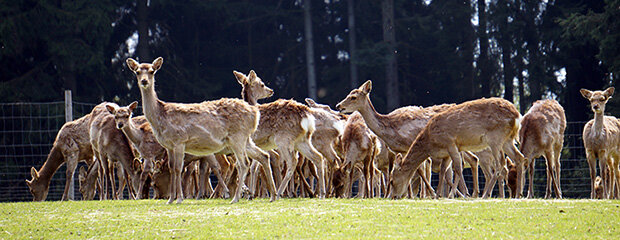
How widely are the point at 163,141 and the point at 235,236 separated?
389 centimetres

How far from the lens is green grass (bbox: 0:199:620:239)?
22.7 feet

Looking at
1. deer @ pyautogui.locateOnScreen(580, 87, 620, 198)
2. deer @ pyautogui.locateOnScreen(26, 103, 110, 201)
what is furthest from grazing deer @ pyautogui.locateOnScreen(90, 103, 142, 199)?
deer @ pyautogui.locateOnScreen(580, 87, 620, 198)

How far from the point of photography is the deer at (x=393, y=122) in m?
12.8

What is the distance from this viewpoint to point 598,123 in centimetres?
1473

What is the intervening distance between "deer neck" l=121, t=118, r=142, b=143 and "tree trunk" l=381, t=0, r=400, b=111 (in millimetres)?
15918

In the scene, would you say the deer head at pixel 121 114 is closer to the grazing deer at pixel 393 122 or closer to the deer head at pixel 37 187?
the grazing deer at pixel 393 122

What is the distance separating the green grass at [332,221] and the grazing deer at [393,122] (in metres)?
3.31

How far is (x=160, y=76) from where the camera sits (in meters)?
30.1

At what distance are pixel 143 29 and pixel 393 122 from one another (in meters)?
18.3

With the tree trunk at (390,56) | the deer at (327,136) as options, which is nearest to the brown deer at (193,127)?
Answer: the deer at (327,136)

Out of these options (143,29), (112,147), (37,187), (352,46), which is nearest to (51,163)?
(37,187)

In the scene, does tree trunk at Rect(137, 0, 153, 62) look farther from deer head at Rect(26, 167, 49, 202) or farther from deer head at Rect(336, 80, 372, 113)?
deer head at Rect(336, 80, 372, 113)

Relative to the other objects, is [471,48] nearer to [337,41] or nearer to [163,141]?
[337,41]

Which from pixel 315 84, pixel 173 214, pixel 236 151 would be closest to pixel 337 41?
pixel 315 84
